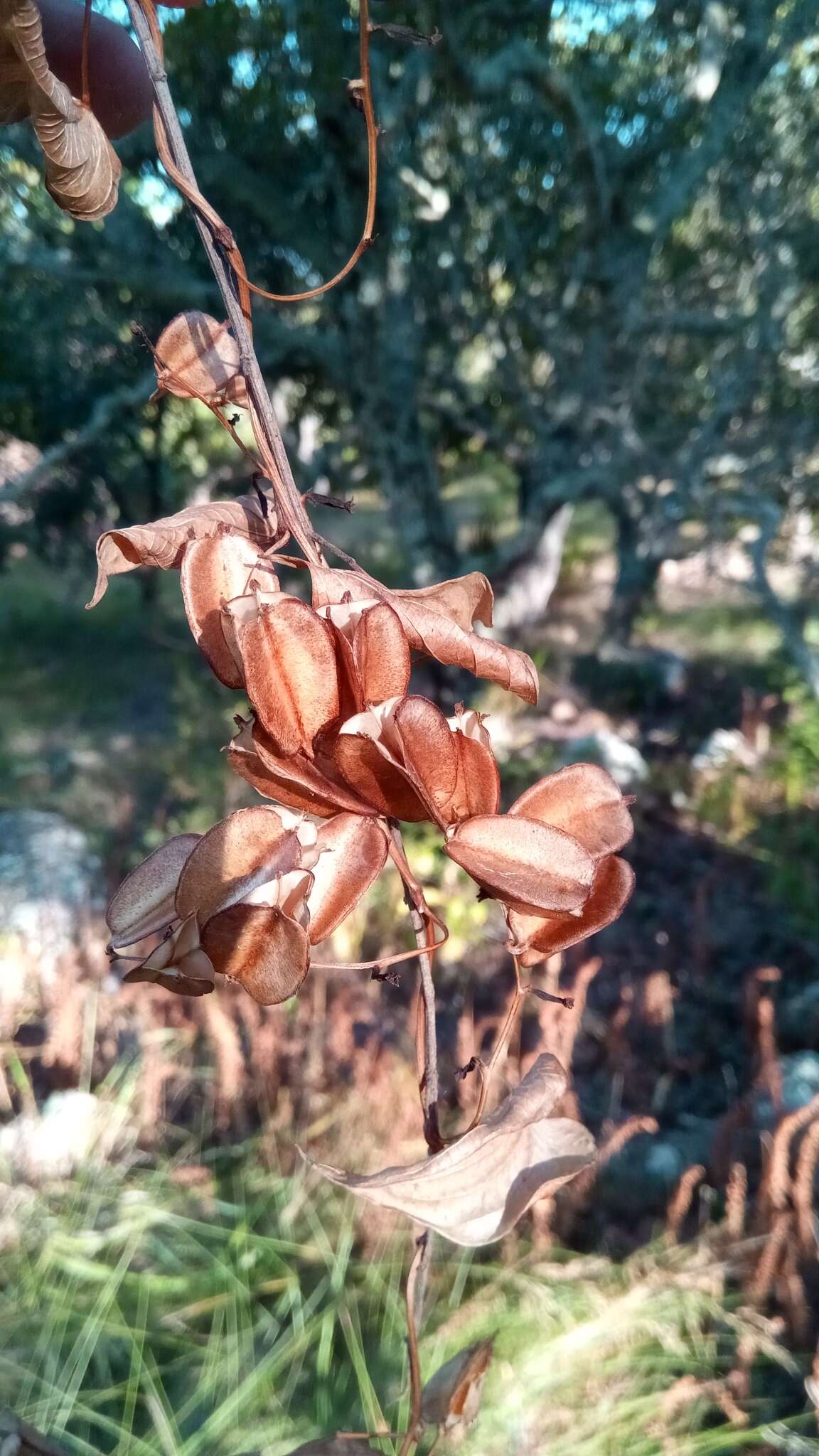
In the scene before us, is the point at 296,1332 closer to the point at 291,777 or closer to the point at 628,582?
the point at 291,777

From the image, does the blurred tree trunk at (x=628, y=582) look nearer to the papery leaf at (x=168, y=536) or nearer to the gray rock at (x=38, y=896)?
the gray rock at (x=38, y=896)

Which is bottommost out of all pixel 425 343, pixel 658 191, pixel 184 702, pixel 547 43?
pixel 184 702

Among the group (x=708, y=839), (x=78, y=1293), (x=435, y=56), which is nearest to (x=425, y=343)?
(x=435, y=56)

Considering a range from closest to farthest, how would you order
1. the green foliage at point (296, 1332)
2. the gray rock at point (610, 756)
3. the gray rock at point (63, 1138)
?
the green foliage at point (296, 1332) → the gray rock at point (63, 1138) → the gray rock at point (610, 756)

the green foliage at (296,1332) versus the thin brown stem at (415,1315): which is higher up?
the thin brown stem at (415,1315)

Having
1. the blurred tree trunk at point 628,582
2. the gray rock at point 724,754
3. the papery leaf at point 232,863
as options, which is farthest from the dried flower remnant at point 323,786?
the blurred tree trunk at point 628,582

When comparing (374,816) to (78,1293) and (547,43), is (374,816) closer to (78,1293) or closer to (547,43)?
(78,1293)

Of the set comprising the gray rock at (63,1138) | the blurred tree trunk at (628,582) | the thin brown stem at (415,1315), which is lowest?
the gray rock at (63,1138)
